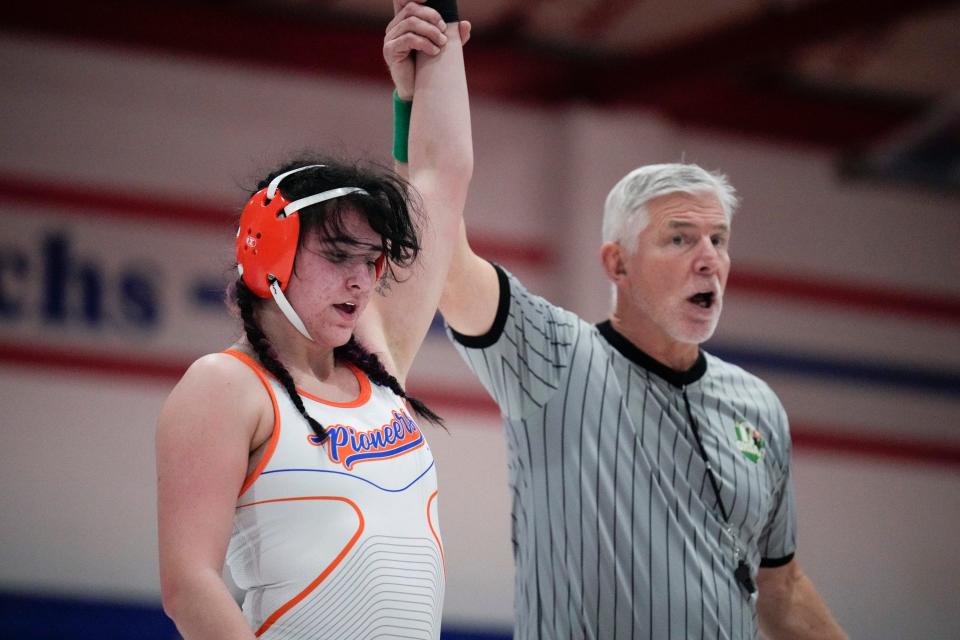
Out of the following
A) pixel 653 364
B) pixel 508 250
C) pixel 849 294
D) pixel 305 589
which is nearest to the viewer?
pixel 305 589

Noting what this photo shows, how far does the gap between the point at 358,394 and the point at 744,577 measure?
1310 millimetres

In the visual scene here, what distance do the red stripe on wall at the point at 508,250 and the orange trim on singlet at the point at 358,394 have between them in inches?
212

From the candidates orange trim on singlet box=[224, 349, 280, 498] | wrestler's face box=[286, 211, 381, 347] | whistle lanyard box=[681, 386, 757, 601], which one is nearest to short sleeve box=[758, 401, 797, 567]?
whistle lanyard box=[681, 386, 757, 601]

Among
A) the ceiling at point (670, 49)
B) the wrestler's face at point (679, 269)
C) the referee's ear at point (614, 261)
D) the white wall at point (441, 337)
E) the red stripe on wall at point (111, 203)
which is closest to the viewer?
the wrestler's face at point (679, 269)

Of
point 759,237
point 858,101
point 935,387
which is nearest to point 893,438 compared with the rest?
point 935,387

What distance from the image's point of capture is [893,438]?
9906 mm

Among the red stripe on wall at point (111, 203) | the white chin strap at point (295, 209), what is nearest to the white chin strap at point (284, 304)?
the white chin strap at point (295, 209)

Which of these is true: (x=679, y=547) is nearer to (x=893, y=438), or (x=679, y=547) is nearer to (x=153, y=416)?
(x=153, y=416)

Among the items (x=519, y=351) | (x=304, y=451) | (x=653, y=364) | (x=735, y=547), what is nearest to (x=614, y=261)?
(x=653, y=364)

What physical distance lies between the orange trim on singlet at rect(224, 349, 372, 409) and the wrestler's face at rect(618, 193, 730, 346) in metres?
1.15

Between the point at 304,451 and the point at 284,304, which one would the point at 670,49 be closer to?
the point at 284,304

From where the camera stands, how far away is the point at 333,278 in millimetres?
2104

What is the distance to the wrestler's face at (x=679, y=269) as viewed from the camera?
10.5 ft

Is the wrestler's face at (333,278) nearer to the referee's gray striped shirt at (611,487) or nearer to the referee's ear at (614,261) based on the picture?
the referee's gray striped shirt at (611,487)
